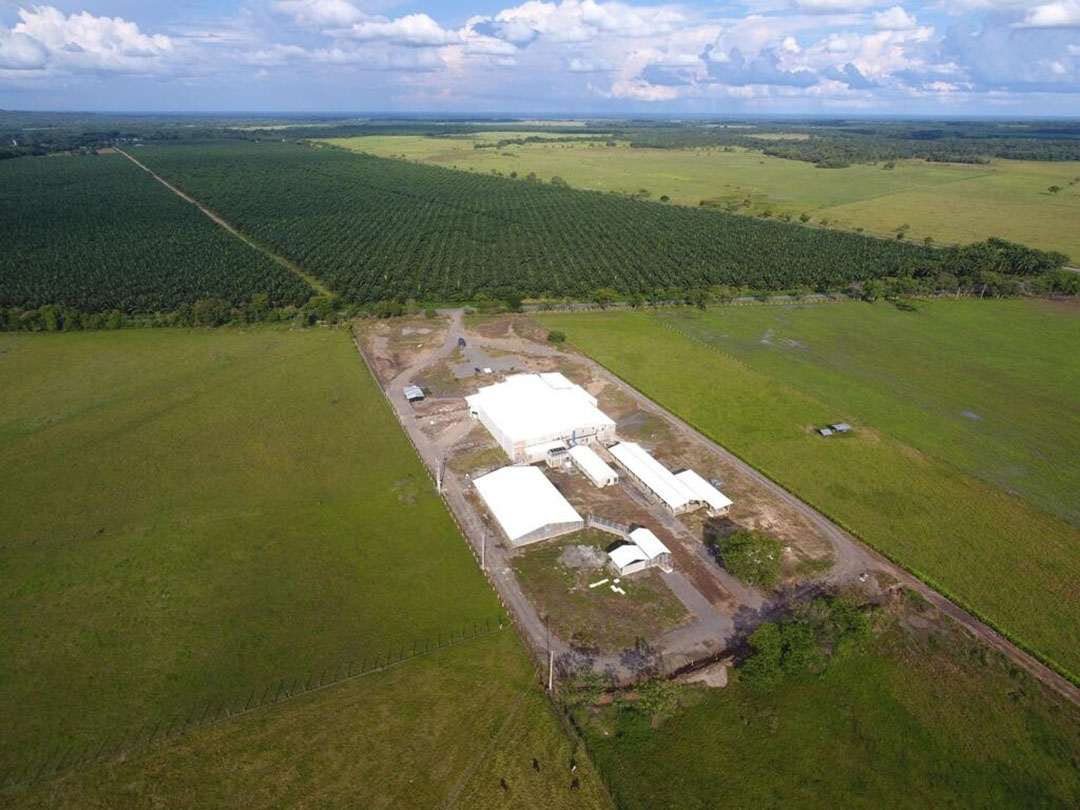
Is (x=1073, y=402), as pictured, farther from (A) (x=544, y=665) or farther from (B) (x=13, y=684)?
(B) (x=13, y=684)

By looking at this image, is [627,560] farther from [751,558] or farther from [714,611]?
[751,558]

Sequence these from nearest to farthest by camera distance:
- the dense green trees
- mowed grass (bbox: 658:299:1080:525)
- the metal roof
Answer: the metal roof < mowed grass (bbox: 658:299:1080:525) < the dense green trees

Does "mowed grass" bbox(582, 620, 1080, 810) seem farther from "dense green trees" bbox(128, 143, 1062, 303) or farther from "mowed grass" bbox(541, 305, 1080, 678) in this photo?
"dense green trees" bbox(128, 143, 1062, 303)

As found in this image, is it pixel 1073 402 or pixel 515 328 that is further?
pixel 515 328

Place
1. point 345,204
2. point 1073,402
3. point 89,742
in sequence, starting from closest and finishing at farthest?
point 89,742 < point 1073,402 < point 345,204

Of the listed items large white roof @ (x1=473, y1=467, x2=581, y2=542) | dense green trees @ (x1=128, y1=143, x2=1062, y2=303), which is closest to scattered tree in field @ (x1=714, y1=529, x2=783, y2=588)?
large white roof @ (x1=473, y1=467, x2=581, y2=542)

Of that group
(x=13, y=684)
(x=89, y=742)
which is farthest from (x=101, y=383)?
(x=89, y=742)
